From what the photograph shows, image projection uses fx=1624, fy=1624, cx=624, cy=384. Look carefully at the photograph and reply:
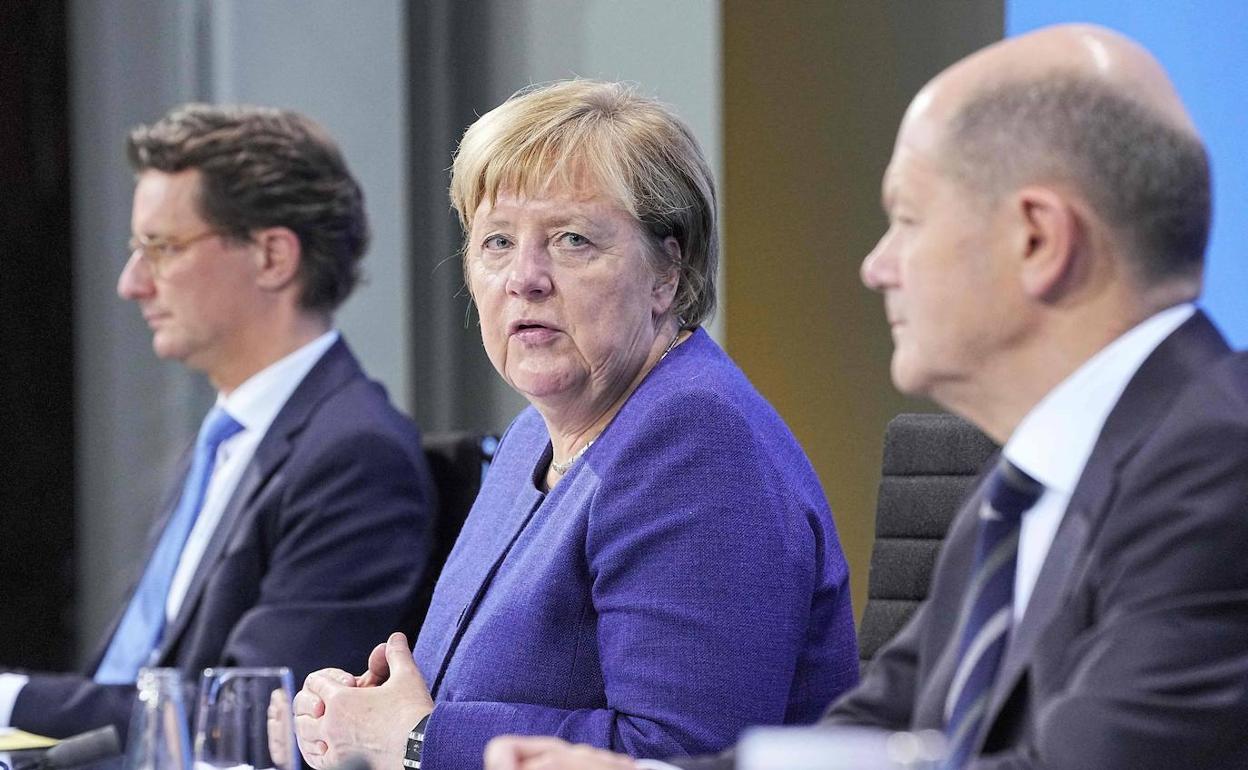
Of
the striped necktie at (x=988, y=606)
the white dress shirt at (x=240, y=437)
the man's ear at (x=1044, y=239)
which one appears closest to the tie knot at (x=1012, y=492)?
the striped necktie at (x=988, y=606)

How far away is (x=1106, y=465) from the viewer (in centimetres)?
117

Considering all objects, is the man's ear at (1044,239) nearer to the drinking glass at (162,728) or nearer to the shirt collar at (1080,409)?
the shirt collar at (1080,409)

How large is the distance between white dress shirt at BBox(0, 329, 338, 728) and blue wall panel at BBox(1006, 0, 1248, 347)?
167cm

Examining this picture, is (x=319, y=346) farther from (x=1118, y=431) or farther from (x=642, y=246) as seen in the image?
(x=1118, y=431)

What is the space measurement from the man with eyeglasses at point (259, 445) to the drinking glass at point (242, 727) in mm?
1447

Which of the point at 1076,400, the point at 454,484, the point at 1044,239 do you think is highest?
the point at 1044,239

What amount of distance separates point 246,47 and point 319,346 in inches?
56.6

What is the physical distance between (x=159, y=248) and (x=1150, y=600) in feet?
8.78

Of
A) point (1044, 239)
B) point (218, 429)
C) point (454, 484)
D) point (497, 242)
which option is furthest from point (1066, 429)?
point (218, 429)

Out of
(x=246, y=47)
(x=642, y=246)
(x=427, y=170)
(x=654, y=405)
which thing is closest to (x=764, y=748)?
(x=654, y=405)

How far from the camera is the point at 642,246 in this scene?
2100 mm

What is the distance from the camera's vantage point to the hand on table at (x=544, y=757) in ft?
4.16

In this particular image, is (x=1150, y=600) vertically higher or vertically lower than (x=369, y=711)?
higher

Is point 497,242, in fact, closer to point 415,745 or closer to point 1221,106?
point 415,745
